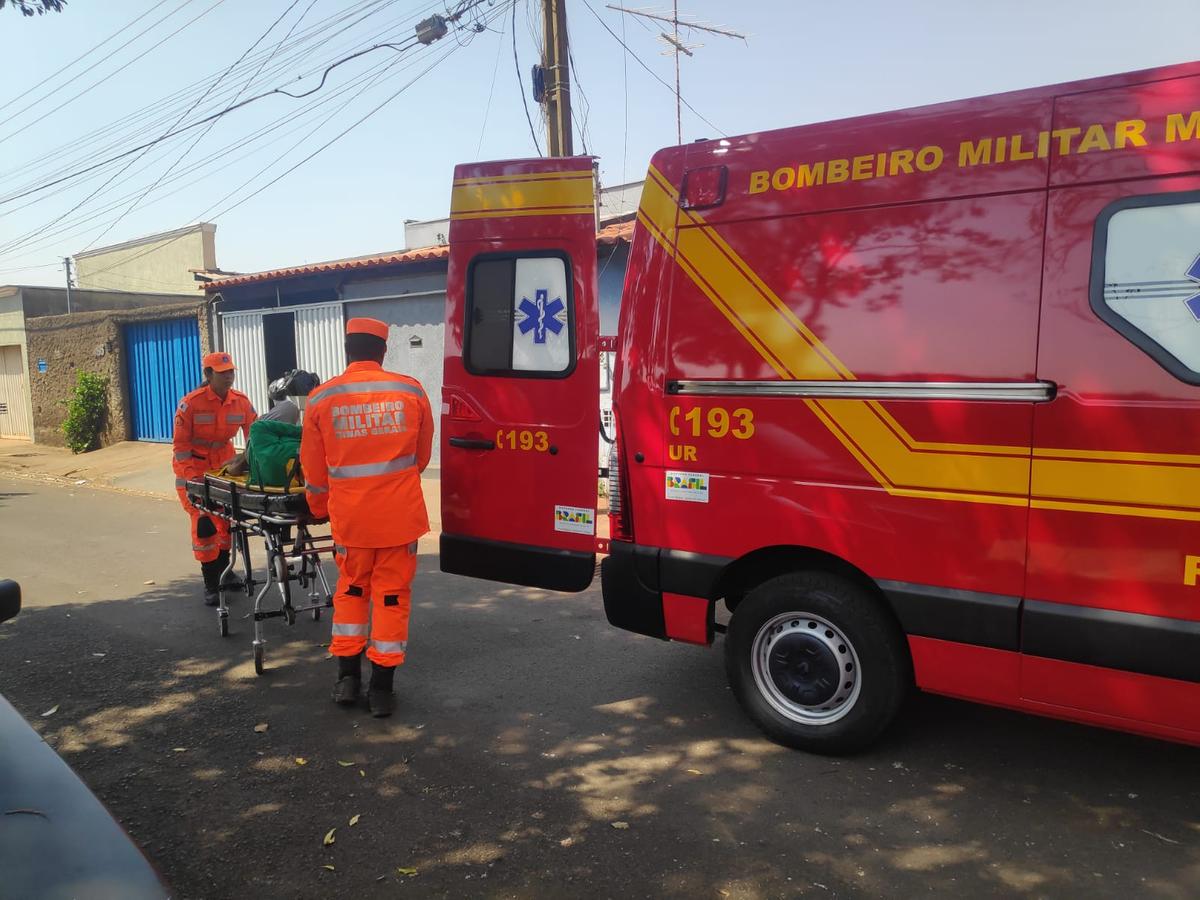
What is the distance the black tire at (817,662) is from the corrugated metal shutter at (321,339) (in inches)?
396

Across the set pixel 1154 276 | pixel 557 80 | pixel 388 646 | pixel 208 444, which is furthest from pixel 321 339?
pixel 1154 276

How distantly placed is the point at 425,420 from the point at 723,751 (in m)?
2.10

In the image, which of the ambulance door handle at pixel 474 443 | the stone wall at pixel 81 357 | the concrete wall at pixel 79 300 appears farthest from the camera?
the concrete wall at pixel 79 300

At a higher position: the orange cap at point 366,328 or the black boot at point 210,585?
the orange cap at point 366,328

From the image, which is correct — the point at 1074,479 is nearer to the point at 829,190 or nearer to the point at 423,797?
the point at 829,190

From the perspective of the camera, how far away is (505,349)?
4.42m

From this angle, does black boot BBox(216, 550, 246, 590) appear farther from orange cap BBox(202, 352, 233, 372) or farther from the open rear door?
the open rear door

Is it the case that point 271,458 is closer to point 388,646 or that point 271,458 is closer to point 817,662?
point 388,646

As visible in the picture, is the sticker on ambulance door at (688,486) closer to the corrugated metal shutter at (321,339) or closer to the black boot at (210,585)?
the black boot at (210,585)

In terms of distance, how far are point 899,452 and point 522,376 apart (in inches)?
77.1

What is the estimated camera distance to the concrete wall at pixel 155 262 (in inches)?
1069

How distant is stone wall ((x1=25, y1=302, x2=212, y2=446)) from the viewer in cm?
1577

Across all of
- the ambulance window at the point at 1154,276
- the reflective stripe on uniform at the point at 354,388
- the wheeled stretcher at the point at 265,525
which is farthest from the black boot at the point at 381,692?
the ambulance window at the point at 1154,276

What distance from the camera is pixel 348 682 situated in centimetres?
411
